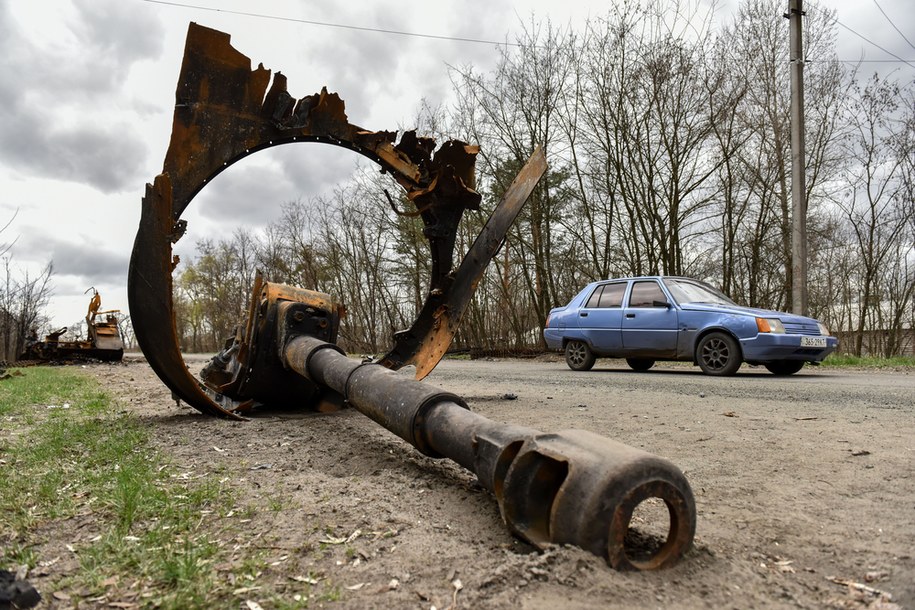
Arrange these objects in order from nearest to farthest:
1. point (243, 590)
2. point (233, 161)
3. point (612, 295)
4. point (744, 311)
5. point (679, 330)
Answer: point (243, 590) → point (233, 161) → point (744, 311) → point (679, 330) → point (612, 295)

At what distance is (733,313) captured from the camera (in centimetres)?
884

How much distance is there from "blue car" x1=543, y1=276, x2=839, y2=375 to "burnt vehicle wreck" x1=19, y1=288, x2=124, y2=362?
60.0 feet

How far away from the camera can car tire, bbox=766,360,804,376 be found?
9020mm

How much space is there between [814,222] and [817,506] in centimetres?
1578

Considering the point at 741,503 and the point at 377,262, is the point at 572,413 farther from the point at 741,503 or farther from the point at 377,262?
the point at 377,262

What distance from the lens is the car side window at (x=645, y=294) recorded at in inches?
388

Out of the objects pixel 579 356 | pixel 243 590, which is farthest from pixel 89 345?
pixel 243 590

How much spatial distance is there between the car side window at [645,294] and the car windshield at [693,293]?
0.18 meters

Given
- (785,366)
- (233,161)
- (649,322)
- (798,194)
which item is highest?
(798,194)

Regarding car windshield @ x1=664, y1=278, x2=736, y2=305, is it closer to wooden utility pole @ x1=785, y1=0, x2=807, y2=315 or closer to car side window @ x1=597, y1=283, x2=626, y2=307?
car side window @ x1=597, y1=283, x2=626, y2=307

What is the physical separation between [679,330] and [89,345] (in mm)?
21301

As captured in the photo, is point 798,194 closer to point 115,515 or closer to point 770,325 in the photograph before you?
point 770,325

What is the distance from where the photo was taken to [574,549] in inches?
63.7

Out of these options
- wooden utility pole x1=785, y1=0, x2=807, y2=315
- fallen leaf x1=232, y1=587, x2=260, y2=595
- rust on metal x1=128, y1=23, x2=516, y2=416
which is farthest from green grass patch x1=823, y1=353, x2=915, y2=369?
fallen leaf x1=232, y1=587, x2=260, y2=595
